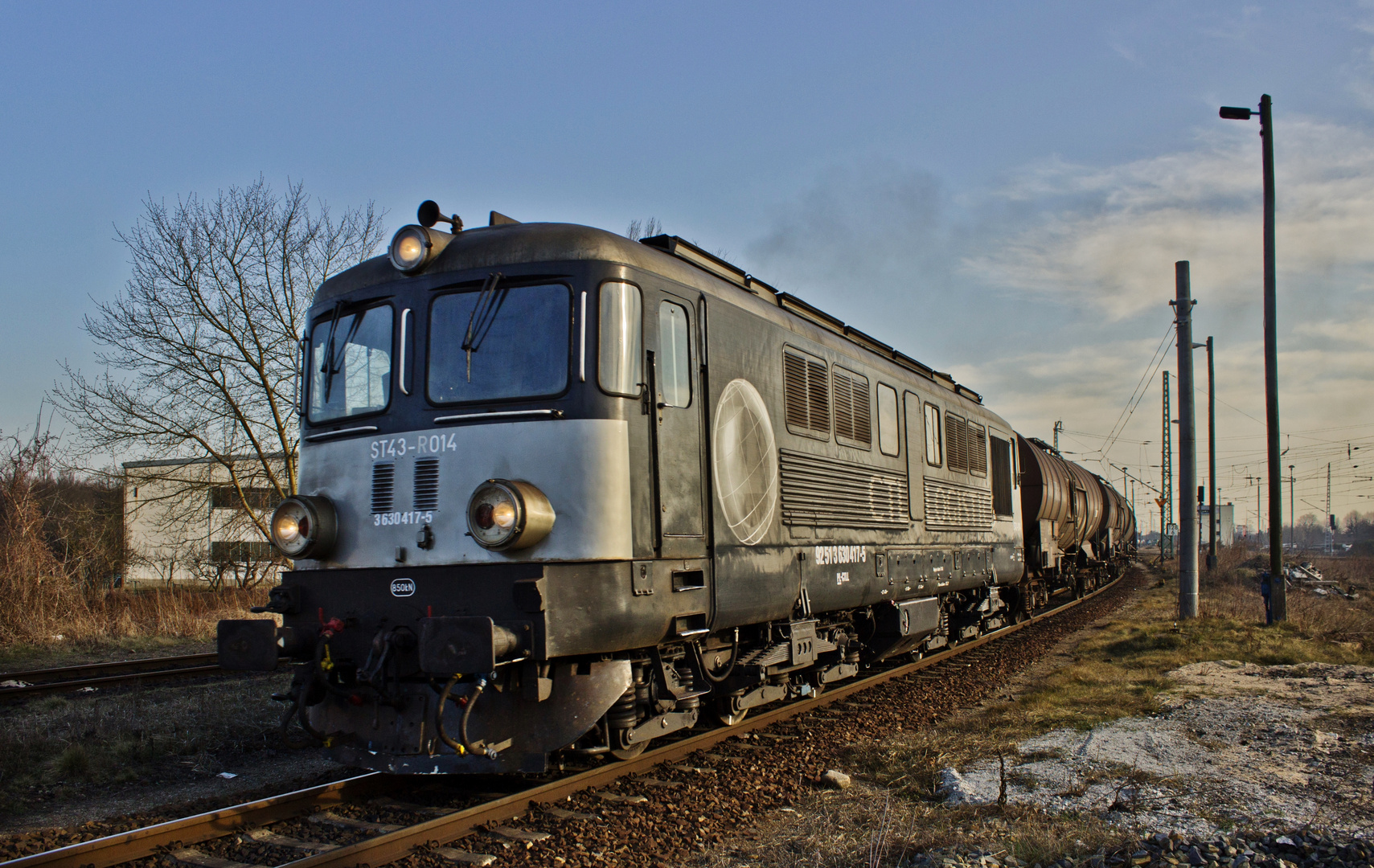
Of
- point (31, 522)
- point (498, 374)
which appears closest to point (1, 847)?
point (498, 374)

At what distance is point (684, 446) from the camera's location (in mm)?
5945

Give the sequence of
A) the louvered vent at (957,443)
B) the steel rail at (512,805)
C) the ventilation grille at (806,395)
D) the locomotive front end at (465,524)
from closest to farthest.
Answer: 1. the steel rail at (512,805)
2. the locomotive front end at (465,524)
3. the ventilation grille at (806,395)
4. the louvered vent at (957,443)

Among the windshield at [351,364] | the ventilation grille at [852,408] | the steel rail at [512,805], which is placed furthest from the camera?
the ventilation grille at [852,408]

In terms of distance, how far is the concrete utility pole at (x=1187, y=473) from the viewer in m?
15.7

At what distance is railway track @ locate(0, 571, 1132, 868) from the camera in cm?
448

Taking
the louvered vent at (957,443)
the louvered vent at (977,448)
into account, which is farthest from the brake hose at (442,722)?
the louvered vent at (977,448)

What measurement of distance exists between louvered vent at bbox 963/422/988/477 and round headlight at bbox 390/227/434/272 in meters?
8.70

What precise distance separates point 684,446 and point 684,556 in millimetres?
721

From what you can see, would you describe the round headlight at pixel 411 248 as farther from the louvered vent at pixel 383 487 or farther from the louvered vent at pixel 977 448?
the louvered vent at pixel 977 448

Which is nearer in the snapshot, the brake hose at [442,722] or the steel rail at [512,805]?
the steel rail at [512,805]

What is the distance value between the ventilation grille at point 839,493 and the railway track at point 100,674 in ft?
24.3

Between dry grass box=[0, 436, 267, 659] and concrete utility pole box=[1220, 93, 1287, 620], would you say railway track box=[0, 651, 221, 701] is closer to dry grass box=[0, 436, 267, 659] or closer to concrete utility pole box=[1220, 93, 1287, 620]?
dry grass box=[0, 436, 267, 659]

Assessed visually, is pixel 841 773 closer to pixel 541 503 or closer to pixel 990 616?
pixel 541 503

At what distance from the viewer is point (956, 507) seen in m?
11.5
